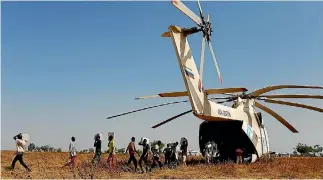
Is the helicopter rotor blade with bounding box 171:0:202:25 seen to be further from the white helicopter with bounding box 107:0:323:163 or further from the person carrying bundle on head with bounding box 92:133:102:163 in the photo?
the person carrying bundle on head with bounding box 92:133:102:163

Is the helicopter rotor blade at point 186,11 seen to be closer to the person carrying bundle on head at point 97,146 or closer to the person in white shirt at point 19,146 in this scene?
the person carrying bundle on head at point 97,146

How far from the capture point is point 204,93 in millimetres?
16359

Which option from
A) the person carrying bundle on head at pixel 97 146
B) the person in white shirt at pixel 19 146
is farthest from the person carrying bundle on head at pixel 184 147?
the person in white shirt at pixel 19 146

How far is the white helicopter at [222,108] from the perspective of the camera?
15.1 m

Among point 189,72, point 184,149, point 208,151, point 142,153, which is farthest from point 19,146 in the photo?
point 208,151

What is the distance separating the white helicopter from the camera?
15062 mm

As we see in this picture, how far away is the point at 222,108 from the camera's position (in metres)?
17.9

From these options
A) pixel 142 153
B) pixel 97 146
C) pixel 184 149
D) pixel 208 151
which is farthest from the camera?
pixel 208 151

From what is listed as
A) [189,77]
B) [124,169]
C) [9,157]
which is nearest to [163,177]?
[124,169]

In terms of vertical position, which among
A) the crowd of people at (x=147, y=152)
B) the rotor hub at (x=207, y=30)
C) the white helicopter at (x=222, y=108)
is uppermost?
the rotor hub at (x=207, y=30)

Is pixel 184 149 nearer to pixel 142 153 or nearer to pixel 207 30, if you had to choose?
pixel 142 153

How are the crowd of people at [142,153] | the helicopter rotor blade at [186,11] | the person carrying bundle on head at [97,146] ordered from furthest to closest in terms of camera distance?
the person carrying bundle on head at [97,146]
the crowd of people at [142,153]
the helicopter rotor blade at [186,11]

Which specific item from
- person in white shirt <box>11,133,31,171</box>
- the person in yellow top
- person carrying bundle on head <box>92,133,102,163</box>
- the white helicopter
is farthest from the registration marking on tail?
person in white shirt <box>11,133,31,171</box>

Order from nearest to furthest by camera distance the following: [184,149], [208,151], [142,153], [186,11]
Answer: [186,11] < [142,153] < [184,149] < [208,151]
